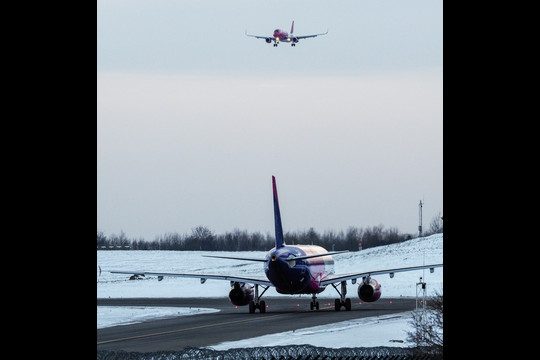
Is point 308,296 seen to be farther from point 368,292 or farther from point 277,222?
point 277,222

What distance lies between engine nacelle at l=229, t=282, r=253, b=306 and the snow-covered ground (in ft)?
8.29

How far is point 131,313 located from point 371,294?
1119 centimetres

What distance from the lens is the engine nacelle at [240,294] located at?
4250 centimetres

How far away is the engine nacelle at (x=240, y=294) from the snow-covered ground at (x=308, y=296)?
2.53 meters

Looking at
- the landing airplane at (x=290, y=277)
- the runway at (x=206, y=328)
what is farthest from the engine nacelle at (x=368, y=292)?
the runway at (x=206, y=328)

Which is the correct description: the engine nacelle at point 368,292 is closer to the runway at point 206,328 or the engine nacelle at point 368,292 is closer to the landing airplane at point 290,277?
the landing airplane at point 290,277

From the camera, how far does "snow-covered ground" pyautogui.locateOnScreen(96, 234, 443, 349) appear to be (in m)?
26.3

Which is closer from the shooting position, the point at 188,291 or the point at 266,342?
the point at 266,342

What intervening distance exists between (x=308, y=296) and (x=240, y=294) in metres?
22.0

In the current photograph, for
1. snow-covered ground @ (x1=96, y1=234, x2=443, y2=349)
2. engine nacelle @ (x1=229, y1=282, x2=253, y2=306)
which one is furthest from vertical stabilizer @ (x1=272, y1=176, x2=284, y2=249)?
snow-covered ground @ (x1=96, y1=234, x2=443, y2=349)
